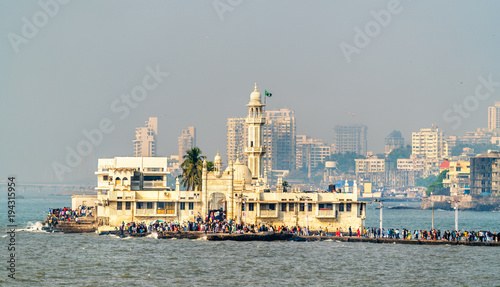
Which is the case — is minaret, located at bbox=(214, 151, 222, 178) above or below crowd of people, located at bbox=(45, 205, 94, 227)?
above

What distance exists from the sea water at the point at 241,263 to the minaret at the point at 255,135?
20.0 metres

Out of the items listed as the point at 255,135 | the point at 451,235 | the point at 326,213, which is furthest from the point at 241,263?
the point at 255,135

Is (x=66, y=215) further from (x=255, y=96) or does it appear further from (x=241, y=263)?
(x=241, y=263)

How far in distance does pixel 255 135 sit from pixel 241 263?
1448 inches

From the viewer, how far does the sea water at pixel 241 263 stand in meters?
68.4

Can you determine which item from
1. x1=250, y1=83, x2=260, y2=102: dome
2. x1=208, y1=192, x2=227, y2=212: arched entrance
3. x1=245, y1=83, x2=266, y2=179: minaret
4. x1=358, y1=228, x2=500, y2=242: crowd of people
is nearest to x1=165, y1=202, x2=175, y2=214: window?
x1=208, y1=192, x2=227, y2=212: arched entrance

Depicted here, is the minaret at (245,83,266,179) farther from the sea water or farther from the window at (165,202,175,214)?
the sea water

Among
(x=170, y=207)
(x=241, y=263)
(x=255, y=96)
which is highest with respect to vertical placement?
(x=255, y=96)

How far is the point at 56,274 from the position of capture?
70562mm

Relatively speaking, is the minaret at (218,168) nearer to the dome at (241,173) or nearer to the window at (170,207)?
the dome at (241,173)

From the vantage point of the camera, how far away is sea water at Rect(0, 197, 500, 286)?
224 ft

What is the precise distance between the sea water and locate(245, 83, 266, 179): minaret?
65.7ft

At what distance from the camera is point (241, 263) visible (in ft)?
253

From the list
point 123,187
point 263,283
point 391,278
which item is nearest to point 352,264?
point 391,278
